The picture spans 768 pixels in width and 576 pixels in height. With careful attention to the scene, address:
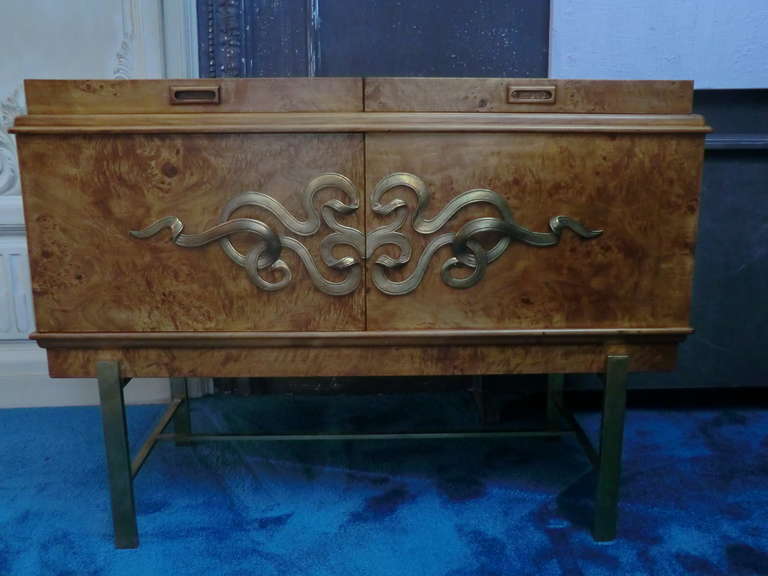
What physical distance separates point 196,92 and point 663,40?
5.26 ft

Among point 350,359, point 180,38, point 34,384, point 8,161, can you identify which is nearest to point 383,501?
point 350,359

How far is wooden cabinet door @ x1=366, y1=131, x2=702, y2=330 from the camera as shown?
1.42 meters

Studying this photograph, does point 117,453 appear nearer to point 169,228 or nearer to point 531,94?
point 169,228

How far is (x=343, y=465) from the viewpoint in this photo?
1945 millimetres

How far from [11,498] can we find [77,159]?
1.01m

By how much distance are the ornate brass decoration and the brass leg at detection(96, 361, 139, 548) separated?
356 millimetres

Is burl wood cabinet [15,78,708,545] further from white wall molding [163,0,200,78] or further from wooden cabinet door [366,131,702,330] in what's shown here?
white wall molding [163,0,200,78]

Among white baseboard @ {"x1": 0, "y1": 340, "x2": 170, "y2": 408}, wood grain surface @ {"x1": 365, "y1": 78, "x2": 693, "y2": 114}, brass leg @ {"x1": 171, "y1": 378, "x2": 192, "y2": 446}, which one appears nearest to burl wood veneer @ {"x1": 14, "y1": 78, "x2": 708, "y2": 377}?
wood grain surface @ {"x1": 365, "y1": 78, "x2": 693, "y2": 114}

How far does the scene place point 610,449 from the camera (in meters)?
1.57

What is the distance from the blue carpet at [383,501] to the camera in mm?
1503

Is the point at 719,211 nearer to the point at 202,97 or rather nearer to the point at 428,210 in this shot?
the point at 428,210

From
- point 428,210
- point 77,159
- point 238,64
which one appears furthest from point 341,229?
point 238,64

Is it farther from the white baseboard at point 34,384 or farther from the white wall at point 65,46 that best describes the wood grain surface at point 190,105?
the white baseboard at point 34,384

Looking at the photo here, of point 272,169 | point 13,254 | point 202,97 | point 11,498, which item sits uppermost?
point 202,97
